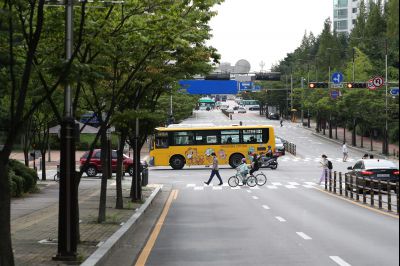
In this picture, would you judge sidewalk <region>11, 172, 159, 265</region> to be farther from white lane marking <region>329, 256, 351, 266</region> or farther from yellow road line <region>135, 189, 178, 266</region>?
white lane marking <region>329, 256, 351, 266</region>

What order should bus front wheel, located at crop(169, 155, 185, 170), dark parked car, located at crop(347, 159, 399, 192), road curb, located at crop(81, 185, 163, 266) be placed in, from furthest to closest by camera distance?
bus front wheel, located at crop(169, 155, 185, 170), dark parked car, located at crop(347, 159, 399, 192), road curb, located at crop(81, 185, 163, 266)

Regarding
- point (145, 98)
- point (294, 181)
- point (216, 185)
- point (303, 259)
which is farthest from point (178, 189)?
point (303, 259)

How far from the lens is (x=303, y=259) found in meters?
12.6

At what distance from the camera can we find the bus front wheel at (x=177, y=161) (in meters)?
53.9

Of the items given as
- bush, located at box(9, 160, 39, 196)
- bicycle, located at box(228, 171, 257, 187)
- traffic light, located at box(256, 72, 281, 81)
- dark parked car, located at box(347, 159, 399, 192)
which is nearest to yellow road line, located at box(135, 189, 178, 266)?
bush, located at box(9, 160, 39, 196)

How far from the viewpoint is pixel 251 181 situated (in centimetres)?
3844

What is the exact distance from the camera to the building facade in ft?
595

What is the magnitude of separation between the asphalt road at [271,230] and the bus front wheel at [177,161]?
738 inches

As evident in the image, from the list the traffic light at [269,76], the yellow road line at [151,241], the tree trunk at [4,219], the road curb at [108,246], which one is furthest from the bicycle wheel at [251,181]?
the traffic light at [269,76]

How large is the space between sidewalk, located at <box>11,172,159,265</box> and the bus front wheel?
2375 cm

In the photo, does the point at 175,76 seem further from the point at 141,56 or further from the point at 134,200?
the point at 134,200

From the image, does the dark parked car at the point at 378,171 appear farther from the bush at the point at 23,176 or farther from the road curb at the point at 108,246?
the road curb at the point at 108,246

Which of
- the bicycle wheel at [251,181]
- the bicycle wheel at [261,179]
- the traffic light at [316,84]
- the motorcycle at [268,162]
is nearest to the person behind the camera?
the bicycle wheel at [251,181]

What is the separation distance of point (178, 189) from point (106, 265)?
23873 millimetres
